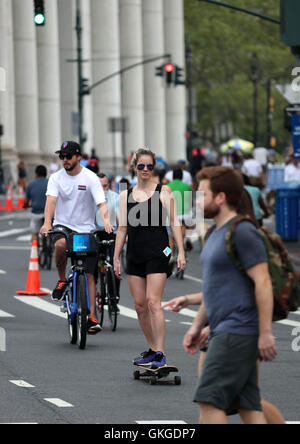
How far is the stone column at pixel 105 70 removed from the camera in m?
67.6

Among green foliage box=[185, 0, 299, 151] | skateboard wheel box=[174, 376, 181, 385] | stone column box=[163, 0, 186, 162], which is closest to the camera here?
skateboard wheel box=[174, 376, 181, 385]

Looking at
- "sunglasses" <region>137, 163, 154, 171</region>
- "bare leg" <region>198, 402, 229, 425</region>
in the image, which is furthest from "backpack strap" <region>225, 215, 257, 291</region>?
"sunglasses" <region>137, 163, 154, 171</region>

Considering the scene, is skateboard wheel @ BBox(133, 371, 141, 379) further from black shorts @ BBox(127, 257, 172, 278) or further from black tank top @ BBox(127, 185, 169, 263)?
black tank top @ BBox(127, 185, 169, 263)

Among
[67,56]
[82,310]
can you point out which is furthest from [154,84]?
[82,310]

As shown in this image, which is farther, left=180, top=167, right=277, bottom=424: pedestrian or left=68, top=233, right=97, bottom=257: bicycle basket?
left=68, top=233, right=97, bottom=257: bicycle basket

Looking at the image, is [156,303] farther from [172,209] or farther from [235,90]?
[235,90]

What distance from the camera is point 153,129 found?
77562 millimetres

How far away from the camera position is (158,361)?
1083 centimetres

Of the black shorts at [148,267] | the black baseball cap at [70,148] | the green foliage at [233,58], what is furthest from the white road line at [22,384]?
the green foliage at [233,58]

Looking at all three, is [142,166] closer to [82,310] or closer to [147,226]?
[147,226]

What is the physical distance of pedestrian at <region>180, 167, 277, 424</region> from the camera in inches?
261

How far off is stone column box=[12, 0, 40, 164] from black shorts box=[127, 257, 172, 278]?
4824 centimetres

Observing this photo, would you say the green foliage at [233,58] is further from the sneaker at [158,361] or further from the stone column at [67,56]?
the sneaker at [158,361]

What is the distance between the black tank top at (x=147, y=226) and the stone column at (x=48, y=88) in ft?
162
